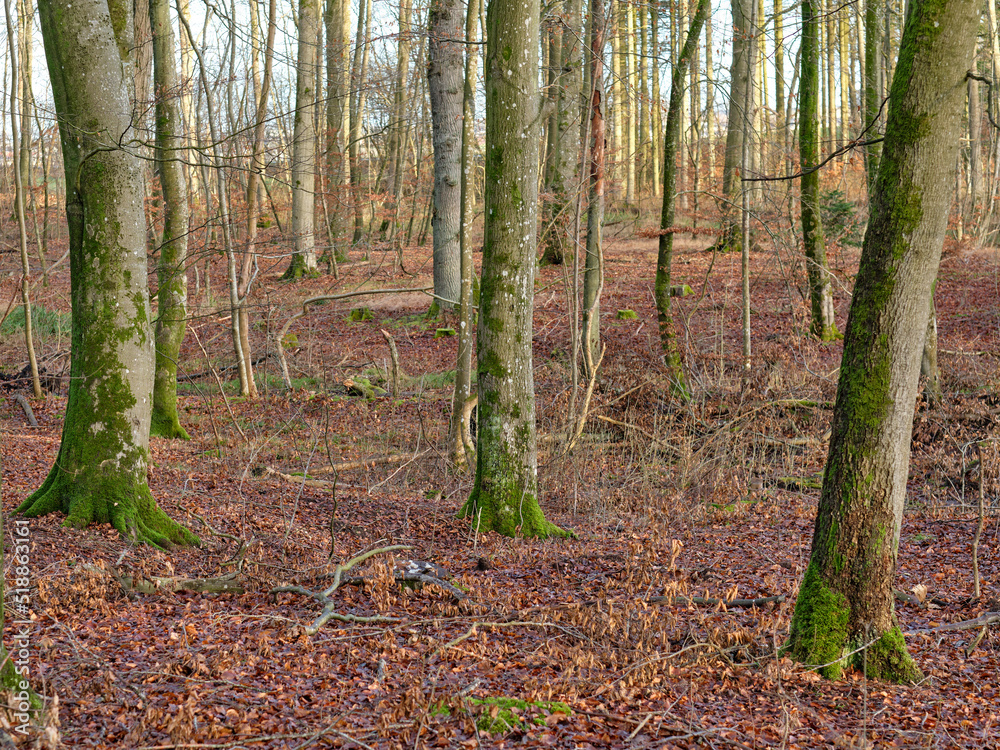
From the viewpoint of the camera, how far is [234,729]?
3441 mm

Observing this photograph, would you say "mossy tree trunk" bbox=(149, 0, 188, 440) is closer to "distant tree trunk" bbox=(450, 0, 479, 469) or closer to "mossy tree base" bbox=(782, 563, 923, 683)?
"distant tree trunk" bbox=(450, 0, 479, 469)

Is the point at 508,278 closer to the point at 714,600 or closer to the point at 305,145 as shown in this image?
the point at 714,600

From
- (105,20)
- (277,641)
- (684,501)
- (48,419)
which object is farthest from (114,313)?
(48,419)

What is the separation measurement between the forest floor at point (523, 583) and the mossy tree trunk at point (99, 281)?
1.20ft

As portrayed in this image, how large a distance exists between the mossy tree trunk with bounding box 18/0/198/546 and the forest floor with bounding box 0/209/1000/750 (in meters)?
0.36

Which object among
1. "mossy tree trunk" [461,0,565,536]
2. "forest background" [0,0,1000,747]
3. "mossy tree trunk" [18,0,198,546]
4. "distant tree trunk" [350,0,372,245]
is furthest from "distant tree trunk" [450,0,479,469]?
"distant tree trunk" [350,0,372,245]

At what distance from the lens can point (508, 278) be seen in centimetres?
716

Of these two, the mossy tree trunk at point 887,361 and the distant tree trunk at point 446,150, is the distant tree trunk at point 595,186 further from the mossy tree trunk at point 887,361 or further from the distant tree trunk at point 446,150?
the mossy tree trunk at point 887,361

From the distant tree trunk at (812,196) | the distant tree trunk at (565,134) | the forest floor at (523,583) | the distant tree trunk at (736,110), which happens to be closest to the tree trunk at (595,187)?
the forest floor at (523,583)

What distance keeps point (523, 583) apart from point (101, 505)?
3402 mm

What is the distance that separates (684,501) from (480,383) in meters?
3.14

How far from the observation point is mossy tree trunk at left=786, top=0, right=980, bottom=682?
3.96 metres

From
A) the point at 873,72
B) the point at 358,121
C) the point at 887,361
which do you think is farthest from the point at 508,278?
the point at 358,121

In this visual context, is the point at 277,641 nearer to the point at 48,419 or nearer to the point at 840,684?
the point at 840,684
